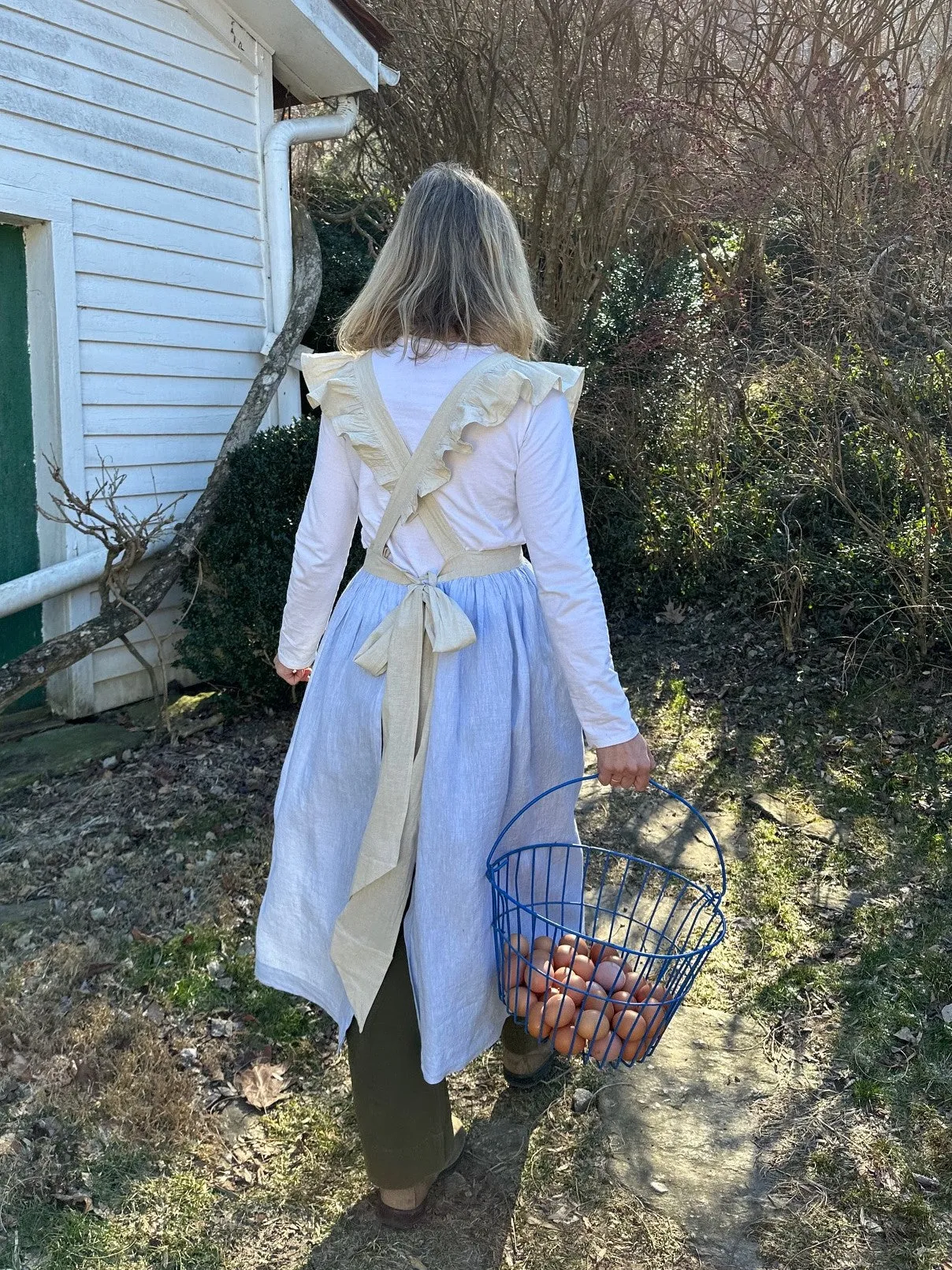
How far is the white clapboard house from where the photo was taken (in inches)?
190

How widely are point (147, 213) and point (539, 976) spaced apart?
15.5ft

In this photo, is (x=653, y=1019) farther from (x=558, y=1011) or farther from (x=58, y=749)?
(x=58, y=749)

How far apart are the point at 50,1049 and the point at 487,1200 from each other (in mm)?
1342

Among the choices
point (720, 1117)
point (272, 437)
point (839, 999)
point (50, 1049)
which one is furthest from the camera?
point (272, 437)

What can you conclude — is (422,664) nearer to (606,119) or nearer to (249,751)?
(249,751)

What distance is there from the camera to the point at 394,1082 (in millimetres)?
2189

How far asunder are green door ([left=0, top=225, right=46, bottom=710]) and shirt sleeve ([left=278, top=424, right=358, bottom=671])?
311cm

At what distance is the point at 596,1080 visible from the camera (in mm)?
2852

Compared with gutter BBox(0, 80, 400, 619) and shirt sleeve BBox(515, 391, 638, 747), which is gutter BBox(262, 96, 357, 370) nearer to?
gutter BBox(0, 80, 400, 619)

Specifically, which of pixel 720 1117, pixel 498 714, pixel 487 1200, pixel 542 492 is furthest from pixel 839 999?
pixel 542 492

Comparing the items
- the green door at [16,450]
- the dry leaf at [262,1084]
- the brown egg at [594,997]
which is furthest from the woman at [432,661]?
the green door at [16,450]

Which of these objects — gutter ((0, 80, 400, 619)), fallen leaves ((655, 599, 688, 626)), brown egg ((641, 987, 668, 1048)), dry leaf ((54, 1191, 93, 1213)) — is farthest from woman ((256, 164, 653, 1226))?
fallen leaves ((655, 599, 688, 626))

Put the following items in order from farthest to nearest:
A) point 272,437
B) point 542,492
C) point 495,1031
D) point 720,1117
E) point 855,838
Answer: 1. point 272,437
2. point 855,838
3. point 720,1117
4. point 495,1031
5. point 542,492

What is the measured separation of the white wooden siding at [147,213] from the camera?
188 inches
